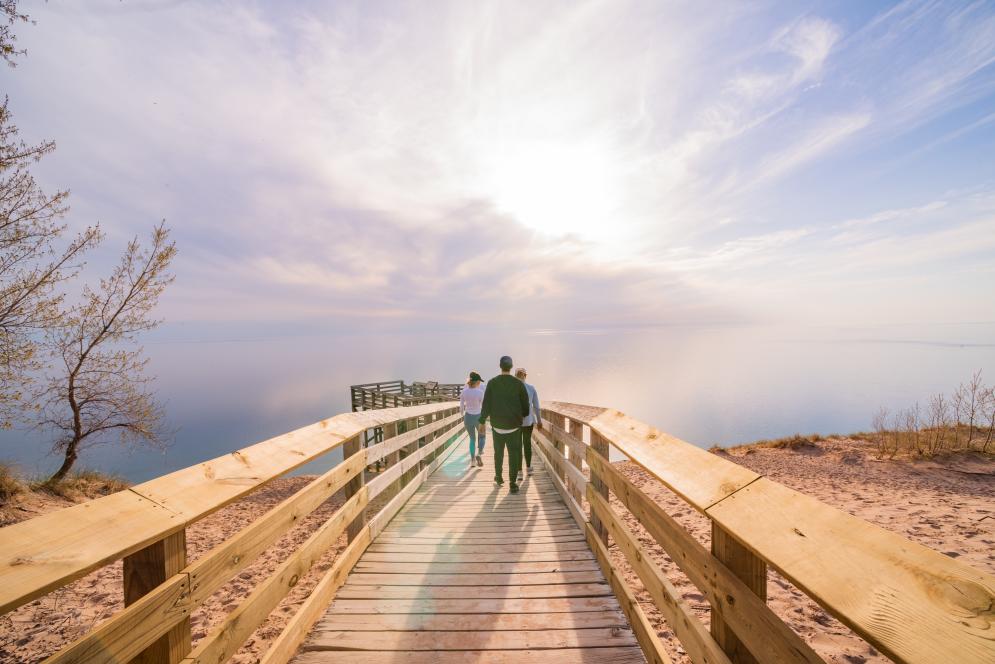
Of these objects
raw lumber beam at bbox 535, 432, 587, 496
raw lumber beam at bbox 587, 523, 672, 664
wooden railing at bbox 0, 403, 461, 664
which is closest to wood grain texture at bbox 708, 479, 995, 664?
raw lumber beam at bbox 587, 523, 672, 664

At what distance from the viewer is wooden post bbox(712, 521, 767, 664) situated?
163cm

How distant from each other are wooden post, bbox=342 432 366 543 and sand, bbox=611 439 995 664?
3569 mm

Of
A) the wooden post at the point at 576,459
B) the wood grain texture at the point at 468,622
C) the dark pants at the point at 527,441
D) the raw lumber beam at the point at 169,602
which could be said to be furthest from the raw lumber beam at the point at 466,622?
the dark pants at the point at 527,441

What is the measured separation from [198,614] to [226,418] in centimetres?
10785

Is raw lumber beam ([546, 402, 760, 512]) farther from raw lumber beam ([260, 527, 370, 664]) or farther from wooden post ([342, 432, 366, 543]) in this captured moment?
raw lumber beam ([260, 527, 370, 664])

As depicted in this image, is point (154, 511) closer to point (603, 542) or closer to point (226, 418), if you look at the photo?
point (603, 542)

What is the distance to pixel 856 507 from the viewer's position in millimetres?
8469

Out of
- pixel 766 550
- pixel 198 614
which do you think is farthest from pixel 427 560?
pixel 198 614

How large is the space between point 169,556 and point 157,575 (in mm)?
71

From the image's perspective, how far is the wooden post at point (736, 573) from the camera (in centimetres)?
163

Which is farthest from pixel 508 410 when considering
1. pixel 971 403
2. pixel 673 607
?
pixel 971 403

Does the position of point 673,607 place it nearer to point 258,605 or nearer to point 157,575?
point 258,605

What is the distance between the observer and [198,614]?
5.48m

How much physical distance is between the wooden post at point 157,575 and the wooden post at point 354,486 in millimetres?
1833
